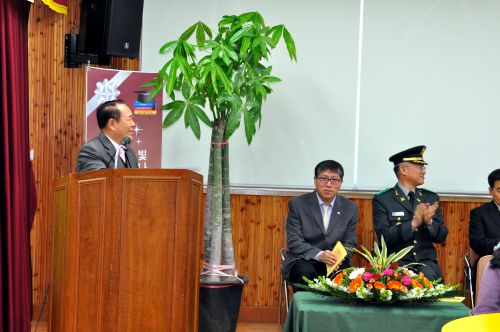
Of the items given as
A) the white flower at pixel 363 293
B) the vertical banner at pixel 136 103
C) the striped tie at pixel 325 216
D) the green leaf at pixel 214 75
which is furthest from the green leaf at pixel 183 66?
the white flower at pixel 363 293

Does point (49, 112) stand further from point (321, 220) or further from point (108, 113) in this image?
point (321, 220)

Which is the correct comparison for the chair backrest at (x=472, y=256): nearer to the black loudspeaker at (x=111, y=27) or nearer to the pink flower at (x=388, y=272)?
the pink flower at (x=388, y=272)

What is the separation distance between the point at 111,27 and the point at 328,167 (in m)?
1.80

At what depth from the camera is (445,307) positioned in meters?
4.59

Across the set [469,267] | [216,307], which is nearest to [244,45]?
[216,307]

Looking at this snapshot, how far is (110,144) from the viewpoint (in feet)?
16.0

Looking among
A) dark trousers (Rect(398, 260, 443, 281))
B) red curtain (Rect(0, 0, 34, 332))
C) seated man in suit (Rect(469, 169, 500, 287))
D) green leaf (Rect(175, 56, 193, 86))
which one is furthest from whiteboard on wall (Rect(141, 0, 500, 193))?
red curtain (Rect(0, 0, 34, 332))

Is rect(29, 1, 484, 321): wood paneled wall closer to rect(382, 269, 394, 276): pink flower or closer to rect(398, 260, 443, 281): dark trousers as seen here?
rect(398, 260, 443, 281): dark trousers

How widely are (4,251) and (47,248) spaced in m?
1.99

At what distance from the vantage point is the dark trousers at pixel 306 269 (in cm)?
610

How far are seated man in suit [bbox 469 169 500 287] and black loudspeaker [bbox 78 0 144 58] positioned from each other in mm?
2720

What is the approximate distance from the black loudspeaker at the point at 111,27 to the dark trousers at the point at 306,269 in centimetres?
184

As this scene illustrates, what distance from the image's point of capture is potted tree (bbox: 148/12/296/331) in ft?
18.8

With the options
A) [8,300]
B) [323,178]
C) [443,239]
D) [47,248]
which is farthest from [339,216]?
[8,300]
